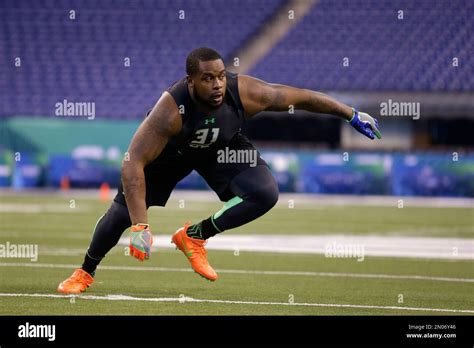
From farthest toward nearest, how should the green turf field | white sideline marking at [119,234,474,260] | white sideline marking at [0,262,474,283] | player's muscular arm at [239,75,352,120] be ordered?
white sideline marking at [119,234,474,260] → white sideline marking at [0,262,474,283] → player's muscular arm at [239,75,352,120] → the green turf field

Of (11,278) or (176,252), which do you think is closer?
(11,278)

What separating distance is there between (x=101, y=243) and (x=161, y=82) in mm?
21197

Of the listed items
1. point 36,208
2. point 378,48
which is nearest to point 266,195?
point 36,208

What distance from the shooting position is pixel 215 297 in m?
8.13

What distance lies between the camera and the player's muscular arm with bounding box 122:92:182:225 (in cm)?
728

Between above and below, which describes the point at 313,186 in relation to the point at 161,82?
below

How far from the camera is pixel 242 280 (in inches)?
373

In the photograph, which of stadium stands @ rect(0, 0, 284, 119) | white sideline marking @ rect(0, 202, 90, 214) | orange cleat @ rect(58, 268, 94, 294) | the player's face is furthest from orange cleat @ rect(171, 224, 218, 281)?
stadium stands @ rect(0, 0, 284, 119)

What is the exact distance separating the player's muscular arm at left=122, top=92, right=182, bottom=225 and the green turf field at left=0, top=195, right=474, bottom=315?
749 mm

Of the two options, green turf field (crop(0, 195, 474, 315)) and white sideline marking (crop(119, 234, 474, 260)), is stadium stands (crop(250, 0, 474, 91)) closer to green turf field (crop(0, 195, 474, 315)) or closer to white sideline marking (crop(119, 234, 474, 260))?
green turf field (crop(0, 195, 474, 315))

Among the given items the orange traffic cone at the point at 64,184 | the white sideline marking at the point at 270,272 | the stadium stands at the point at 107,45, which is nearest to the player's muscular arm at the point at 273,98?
the white sideline marking at the point at 270,272

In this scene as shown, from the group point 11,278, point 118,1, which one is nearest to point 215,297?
point 11,278

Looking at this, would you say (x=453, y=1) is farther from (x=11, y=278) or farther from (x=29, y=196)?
(x=11, y=278)

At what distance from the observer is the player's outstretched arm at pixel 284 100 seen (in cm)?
767
